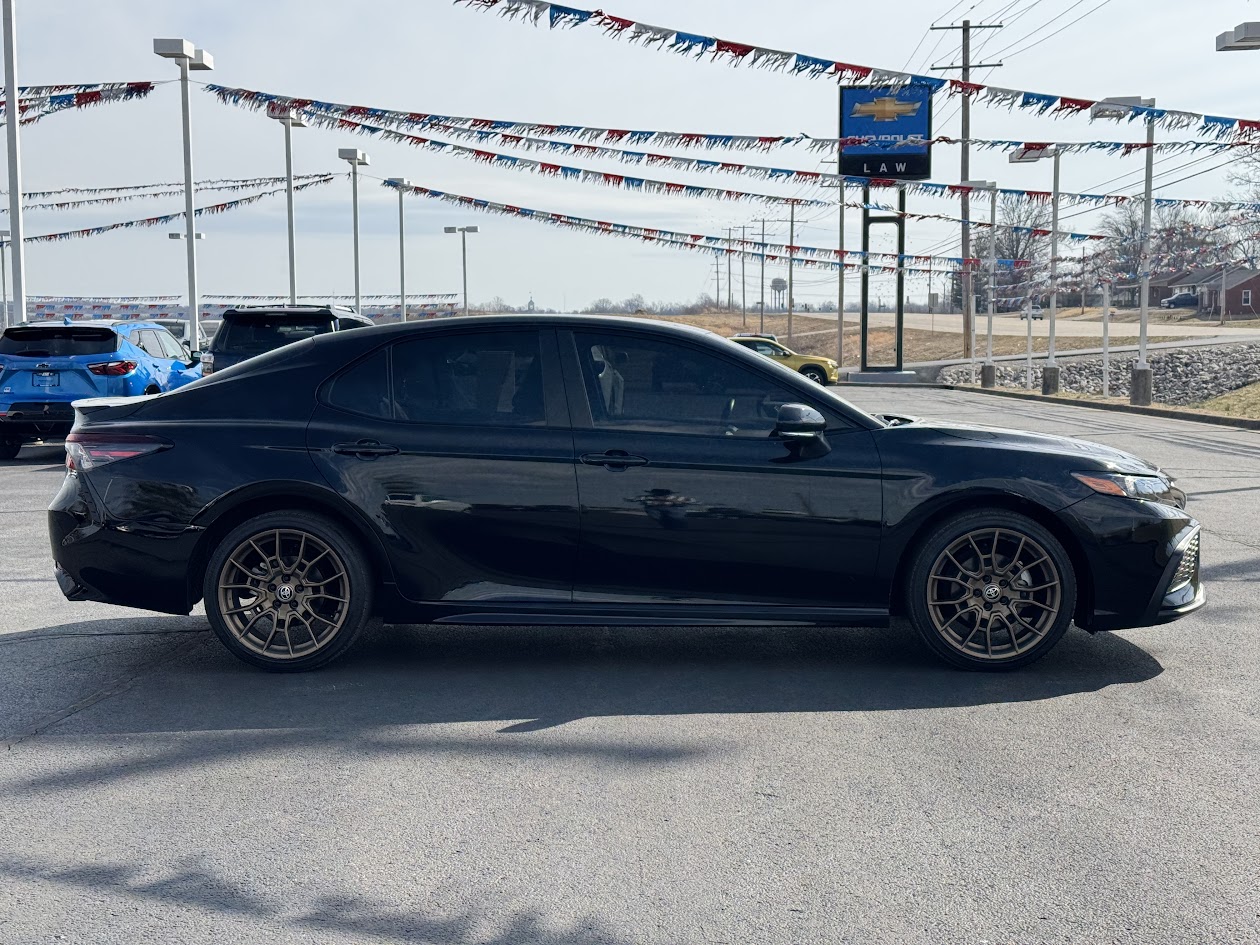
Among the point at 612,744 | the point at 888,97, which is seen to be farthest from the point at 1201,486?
the point at 888,97

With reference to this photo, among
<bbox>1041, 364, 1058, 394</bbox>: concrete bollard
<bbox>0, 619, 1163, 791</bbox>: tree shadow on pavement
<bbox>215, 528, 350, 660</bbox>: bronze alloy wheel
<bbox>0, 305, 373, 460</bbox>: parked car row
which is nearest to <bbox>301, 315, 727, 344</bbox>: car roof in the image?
<bbox>215, 528, 350, 660</bbox>: bronze alloy wheel

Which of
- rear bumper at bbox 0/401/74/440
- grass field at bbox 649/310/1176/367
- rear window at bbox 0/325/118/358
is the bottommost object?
rear bumper at bbox 0/401/74/440

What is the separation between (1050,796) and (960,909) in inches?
39.6

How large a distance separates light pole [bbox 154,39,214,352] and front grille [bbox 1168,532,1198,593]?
75.5 feet

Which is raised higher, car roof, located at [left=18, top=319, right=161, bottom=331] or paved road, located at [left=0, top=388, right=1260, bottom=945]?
car roof, located at [left=18, top=319, right=161, bottom=331]

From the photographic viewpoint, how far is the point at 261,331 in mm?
15406

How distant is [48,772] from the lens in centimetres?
458

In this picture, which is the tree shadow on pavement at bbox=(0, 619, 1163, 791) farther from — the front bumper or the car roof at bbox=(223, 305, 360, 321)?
the car roof at bbox=(223, 305, 360, 321)

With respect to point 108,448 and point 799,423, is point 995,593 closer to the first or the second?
point 799,423

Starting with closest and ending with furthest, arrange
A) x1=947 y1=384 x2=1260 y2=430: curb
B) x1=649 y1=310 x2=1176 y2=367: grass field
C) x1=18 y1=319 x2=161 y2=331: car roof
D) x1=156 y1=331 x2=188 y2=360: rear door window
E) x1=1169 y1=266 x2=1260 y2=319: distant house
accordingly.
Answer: x1=18 y1=319 x2=161 y2=331: car roof < x1=156 y1=331 x2=188 y2=360: rear door window < x1=947 y1=384 x2=1260 y2=430: curb < x1=649 y1=310 x2=1176 y2=367: grass field < x1=1169 y1=266 x2=1260 y2=319: distant house

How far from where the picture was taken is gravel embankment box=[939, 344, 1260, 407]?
4325 cm

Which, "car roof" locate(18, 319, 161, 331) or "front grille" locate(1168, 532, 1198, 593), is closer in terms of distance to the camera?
"front grille" locate(1168, 532, 1198, 593)

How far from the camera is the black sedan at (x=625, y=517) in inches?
228

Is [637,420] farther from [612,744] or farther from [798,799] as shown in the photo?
[798,799]
